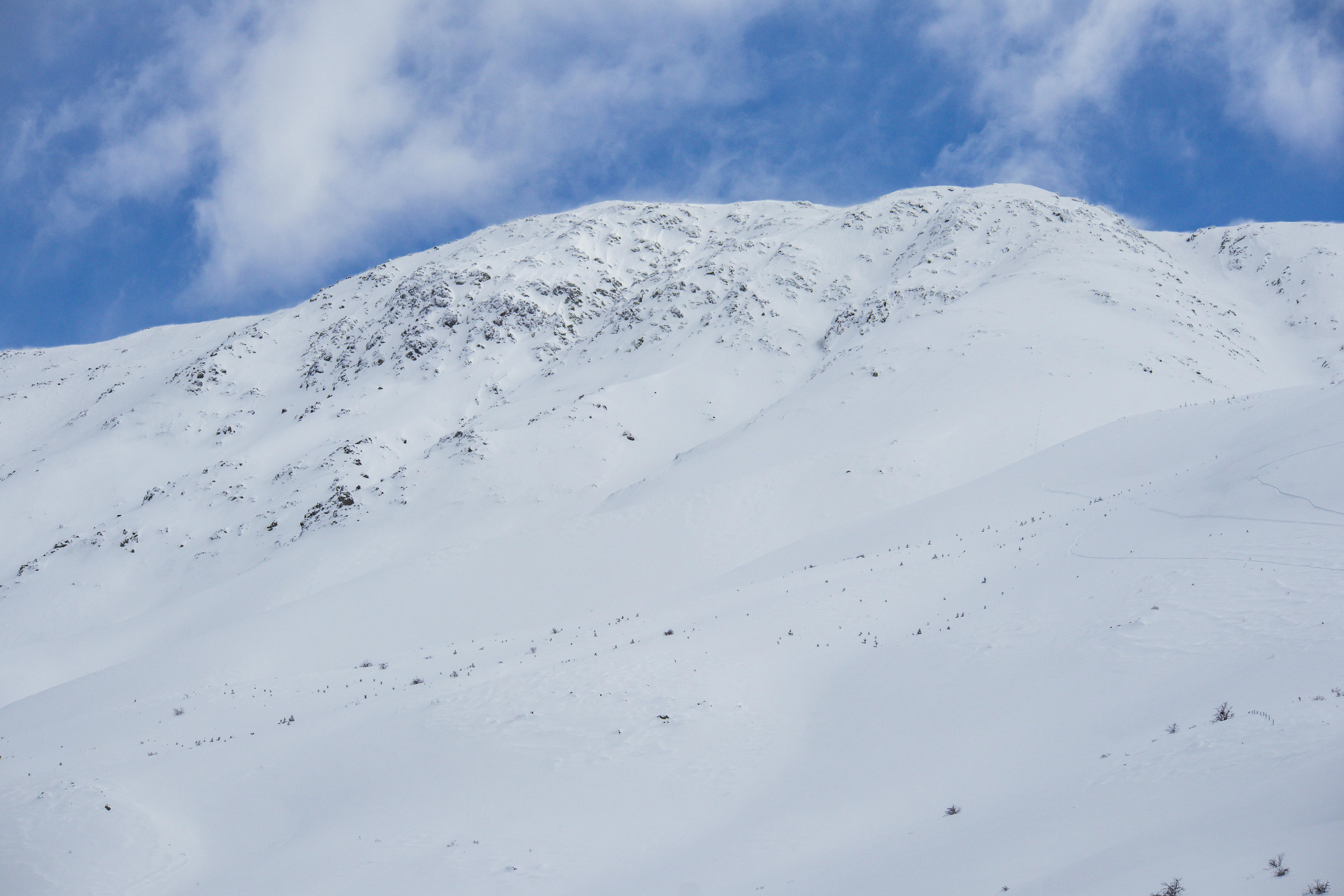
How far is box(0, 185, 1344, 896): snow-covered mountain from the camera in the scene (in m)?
9.95

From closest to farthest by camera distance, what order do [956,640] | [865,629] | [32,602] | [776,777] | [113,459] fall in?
[776,777] < [956,640] < [865,629] < [32,602] < [113,459]

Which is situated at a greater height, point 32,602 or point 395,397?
point 395,397

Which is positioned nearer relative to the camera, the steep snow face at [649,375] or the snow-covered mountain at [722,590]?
the snow-covered mountain at [722,590]

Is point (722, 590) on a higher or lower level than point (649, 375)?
lower

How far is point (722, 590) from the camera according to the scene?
83.0 feet

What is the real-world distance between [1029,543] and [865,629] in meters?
6.11

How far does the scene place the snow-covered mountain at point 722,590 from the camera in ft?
32.7

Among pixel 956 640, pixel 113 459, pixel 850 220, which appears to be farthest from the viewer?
pixel 850 220

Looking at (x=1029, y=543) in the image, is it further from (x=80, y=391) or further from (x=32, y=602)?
(x=80, y=391)

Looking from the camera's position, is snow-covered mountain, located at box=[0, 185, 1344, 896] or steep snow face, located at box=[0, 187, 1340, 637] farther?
steep snow face, located at box=[0, 187, 1340, 637]

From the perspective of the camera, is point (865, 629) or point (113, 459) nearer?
point (865, 629)

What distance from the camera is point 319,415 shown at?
67.0 m

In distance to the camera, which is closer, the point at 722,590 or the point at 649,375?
the point at 722,590

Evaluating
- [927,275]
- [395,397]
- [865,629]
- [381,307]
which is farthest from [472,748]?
[381,307]
